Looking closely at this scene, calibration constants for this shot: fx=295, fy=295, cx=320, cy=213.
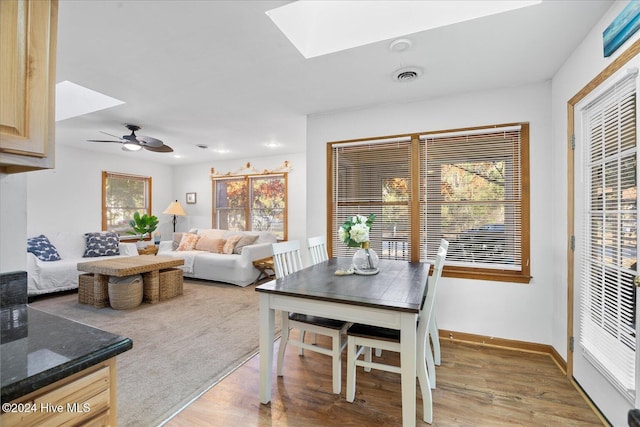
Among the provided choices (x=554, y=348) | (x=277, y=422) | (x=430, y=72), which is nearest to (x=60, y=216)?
(x=277, y=422)

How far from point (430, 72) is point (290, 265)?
6.70 ft

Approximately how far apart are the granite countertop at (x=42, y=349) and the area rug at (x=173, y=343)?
3.72ft

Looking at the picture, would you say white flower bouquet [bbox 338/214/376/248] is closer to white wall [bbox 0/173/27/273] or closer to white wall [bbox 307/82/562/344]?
white wall [bbox 307/82/562/344]

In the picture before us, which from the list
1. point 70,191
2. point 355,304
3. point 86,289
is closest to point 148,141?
point 86,289

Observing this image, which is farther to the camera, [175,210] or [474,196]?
[175,210]

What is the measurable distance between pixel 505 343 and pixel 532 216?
121 cm

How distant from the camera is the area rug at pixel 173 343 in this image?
1971 mm

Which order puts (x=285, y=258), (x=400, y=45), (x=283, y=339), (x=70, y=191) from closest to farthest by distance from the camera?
(x=400, y=45) < (x=283, y=339) < (x=285, y=258) < (x=70, y=191)

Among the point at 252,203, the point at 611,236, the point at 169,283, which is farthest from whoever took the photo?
the point at 252,203

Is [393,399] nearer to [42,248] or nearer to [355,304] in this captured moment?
[355,304]

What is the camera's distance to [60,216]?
5172 mm

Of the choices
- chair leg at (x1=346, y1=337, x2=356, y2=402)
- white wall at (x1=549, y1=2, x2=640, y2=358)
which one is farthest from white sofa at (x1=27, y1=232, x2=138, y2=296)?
white wall at (x1=549, y1=2, x2=640, y2=358)

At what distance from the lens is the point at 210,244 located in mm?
5703

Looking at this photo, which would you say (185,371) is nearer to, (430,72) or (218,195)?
(430,72)
